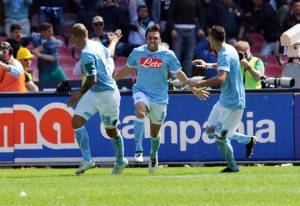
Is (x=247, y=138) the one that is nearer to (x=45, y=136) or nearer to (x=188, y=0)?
(x=45, y=136)

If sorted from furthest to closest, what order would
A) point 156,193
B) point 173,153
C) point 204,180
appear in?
point 173,153, point 204,180, point 156,193

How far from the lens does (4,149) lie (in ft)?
68.9

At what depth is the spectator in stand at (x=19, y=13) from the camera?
28.1 metres

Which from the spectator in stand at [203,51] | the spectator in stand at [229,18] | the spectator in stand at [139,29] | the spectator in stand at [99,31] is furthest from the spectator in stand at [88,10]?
the spectator in stand at [229,18]

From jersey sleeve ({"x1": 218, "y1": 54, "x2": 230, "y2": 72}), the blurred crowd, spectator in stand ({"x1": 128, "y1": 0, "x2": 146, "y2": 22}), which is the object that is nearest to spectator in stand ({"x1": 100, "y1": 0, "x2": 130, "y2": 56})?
the blurred crowd

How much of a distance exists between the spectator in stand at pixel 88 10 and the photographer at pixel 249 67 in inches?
284

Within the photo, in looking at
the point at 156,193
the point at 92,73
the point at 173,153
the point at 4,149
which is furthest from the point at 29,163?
the point at 156,193

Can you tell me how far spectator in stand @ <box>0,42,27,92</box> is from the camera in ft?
70.5

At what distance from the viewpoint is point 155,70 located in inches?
746

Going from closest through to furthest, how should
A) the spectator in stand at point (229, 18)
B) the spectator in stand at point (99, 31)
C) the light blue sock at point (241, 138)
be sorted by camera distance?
1. the light blue sock at point (241, 138)
2. the spectator in stand at point (99, 31)
3. the spectator in stand at point (229, 18)

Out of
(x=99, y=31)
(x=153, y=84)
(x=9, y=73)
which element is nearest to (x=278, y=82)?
(x=153, y=84)

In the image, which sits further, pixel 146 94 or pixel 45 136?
pixel 45 136

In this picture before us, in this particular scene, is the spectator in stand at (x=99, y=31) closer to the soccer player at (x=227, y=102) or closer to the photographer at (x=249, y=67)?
the photographer at (x=249, y=67)

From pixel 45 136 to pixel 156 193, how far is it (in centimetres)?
597
